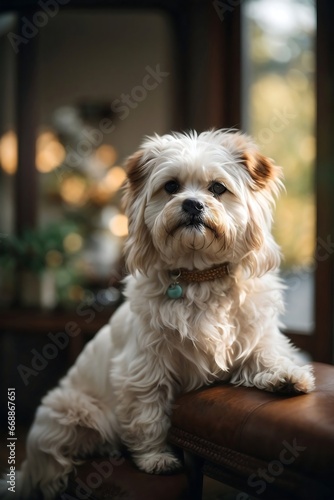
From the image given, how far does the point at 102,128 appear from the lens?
6.37 metres

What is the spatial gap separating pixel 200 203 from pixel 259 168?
0.92 feet

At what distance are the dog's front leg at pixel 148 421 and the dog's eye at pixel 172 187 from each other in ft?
1.87

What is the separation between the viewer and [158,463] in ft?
5.64

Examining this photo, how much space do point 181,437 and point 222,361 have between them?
0.25 metres

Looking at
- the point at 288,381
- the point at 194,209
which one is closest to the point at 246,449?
the point at 288,381

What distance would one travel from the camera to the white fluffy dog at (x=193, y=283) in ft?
5.53

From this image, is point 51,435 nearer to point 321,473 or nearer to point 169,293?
point 169,293

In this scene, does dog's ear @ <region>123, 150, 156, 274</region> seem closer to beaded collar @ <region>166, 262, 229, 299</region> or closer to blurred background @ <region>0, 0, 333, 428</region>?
beaded collar @ <region>166, 262, 229, 299</region>

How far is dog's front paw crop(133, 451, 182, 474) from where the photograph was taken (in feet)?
5.62

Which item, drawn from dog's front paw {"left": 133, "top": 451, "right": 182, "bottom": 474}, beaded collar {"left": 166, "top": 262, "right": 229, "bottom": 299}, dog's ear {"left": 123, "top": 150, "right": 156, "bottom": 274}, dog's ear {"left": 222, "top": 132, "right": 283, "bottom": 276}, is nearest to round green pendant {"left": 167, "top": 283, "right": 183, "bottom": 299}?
beaded collar {"left": 166, "top": 262, "right": 229, "bottom": 299}

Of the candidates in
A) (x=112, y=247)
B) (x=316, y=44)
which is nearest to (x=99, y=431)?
(x=316, y=44)

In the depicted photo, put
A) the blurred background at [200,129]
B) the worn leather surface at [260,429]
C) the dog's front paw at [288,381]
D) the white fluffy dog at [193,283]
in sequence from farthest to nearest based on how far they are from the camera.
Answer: the blurred background at [200,129], the white fluffy dog at [193,283], the dog's front paw at [288,381], the worn leather surface at [260,429]

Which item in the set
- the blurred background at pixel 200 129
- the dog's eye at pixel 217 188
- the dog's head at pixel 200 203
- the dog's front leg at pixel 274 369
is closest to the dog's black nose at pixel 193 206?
the dog's head at pixel 200 203

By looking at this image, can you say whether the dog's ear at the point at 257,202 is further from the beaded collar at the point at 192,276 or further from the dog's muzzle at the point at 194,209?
the dog's muzzle at the point at 194,209
